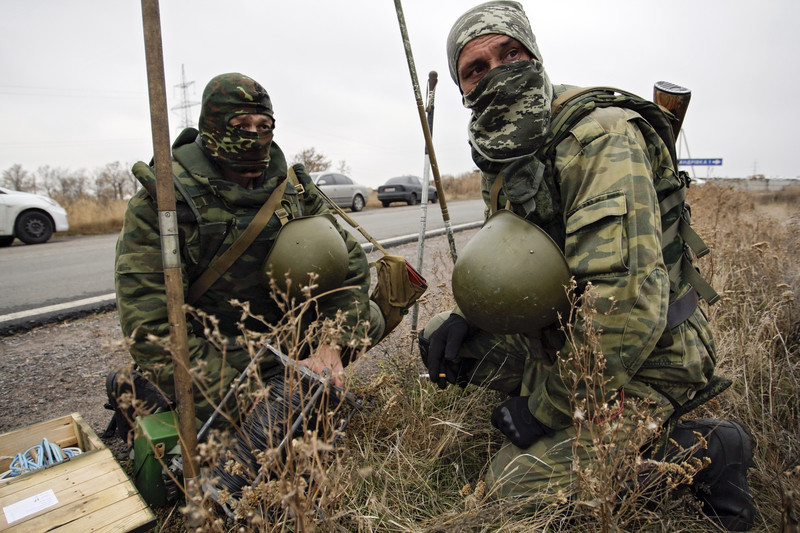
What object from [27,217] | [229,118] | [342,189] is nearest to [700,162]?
[342,189]

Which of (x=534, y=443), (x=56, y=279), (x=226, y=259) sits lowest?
(x=534, y=443)

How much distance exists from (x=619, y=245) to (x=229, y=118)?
1825mm

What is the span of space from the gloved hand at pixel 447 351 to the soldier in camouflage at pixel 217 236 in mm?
396

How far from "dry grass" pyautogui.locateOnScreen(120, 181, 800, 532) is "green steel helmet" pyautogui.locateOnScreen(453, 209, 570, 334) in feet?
1.13

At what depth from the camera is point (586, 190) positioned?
6.15ft

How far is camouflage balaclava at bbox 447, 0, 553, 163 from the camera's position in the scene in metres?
1.99

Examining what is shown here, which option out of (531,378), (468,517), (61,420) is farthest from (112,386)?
(531,378)

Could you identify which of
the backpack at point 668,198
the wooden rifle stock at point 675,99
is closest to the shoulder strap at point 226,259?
the backpack at point 668,198

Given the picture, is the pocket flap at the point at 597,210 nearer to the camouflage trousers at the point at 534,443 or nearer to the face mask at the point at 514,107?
the face mask at the point at 514,107

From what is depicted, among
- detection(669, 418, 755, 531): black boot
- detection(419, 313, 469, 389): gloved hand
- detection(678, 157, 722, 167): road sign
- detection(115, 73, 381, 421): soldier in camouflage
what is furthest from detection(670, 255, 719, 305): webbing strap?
detection(678, 157, 722, 167): road sign

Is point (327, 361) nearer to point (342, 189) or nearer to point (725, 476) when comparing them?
point (725, 476)

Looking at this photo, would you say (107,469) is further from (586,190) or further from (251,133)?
(586,190)

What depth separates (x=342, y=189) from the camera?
61.5 ft

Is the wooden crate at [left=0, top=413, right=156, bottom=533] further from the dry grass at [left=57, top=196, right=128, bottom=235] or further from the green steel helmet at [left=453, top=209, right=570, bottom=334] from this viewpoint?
the dry grass at [left=57, top=196, right=128, bottom=235]
